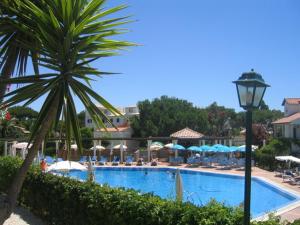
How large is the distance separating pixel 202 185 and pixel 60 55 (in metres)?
22.6

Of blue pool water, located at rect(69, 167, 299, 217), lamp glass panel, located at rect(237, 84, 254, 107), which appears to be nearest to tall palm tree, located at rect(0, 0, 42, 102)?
lamp glass panel, located at rect(237, 84, 254, 107)

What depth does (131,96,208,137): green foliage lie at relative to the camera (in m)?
58.8

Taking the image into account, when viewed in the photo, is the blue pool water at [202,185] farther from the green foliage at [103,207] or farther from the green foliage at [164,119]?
the green foliage at [164,119]

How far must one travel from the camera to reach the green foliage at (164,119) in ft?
193

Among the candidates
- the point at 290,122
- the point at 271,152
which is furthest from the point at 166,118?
the point at 271,152

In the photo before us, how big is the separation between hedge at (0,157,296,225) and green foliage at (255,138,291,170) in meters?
24.8

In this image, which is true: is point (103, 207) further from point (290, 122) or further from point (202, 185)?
point (290, 122)

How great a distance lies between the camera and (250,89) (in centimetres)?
516

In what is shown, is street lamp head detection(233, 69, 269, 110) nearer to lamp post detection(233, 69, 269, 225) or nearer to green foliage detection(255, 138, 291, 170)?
lamp post detection(233, 69, 269, 225)

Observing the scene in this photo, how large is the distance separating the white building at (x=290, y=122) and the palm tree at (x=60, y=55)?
38.7 m

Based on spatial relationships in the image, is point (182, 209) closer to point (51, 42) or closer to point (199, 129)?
point (51, 42)

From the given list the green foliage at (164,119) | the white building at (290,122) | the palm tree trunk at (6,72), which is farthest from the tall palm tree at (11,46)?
the green foliage at (164,119)

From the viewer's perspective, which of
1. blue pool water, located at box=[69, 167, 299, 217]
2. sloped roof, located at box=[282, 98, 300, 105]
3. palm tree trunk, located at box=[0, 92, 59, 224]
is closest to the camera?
palm tree trunk, located at box=[0, 92, 59, 224]

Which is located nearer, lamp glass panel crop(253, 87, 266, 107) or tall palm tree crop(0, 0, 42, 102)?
lamp glass panel crop(253, 87, 266, 107)
